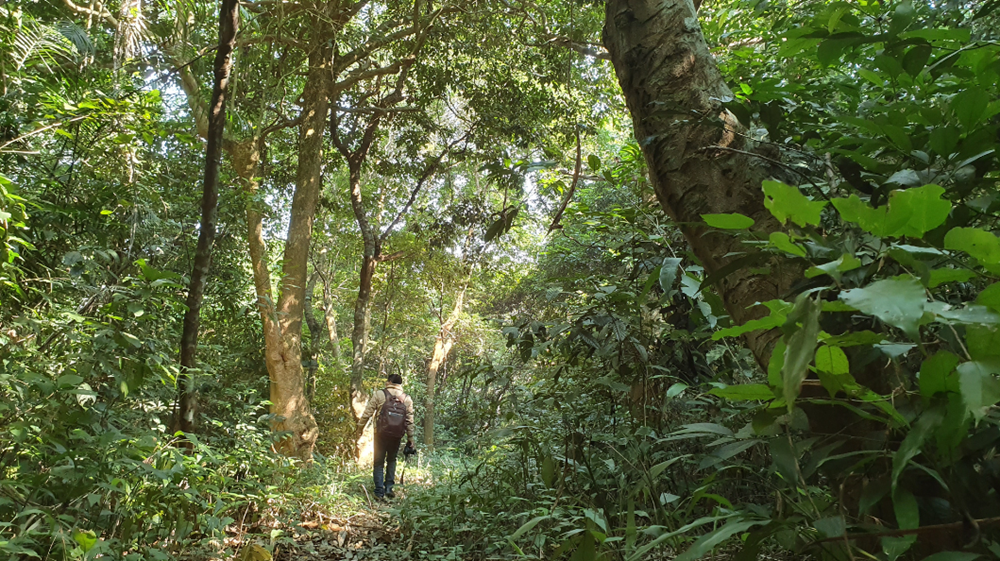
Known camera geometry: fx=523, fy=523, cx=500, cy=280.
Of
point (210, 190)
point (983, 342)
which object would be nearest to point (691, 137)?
point (983, 342)

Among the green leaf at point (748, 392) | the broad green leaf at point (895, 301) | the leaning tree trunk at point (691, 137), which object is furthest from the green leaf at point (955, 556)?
the leaning tree trunk at point (691, 137)

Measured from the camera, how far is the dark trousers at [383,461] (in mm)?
6016

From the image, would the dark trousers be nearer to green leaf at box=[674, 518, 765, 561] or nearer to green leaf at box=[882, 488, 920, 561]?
green leaf at box=[674, 518, 765, 561]

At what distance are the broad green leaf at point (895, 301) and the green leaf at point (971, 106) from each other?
0.58 metres

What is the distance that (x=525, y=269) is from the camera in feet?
40.4

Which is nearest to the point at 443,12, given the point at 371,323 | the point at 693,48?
the point at 693,48

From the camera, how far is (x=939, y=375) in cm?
59

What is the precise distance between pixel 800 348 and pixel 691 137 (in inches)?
37.8

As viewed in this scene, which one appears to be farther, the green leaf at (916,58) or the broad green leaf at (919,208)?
the green leaf at (916,58)

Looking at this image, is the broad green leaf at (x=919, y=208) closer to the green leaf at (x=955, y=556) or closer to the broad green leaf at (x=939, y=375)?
the broad green leaf at (x=939, y=375)

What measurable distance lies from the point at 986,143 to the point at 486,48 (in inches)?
270

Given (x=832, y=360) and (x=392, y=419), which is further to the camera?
(x=392, y=419)

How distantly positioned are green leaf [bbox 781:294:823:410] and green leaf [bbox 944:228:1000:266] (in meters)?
0.19

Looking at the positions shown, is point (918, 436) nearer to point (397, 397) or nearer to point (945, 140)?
point (945, 140)
